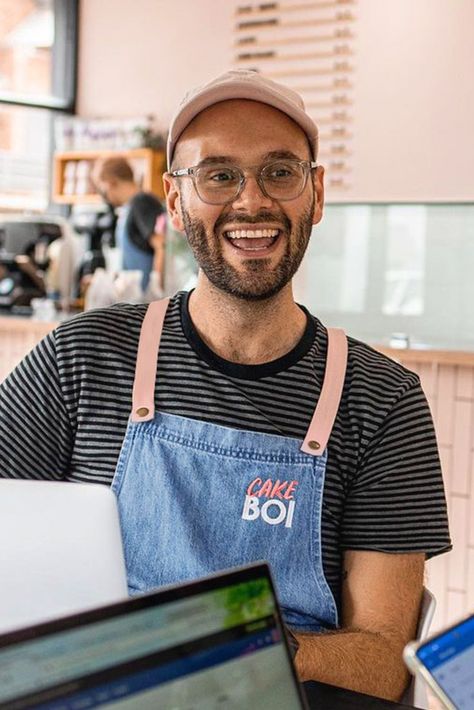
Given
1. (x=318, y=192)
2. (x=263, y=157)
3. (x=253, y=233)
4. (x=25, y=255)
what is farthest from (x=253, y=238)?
A: (x=25, y=255)

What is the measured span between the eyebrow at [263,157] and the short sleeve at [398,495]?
39cm

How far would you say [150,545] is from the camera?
51.6 inches

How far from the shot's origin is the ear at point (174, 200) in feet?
4.98

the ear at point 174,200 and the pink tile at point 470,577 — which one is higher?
the ear at point 174,200

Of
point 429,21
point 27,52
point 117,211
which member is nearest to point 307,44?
point 429,21

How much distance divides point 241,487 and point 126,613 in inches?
28.8

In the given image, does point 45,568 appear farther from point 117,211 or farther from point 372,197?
point 117,211

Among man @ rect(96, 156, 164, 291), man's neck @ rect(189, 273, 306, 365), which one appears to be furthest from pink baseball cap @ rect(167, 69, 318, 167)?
man @ rect(96, 156, 164, 291)

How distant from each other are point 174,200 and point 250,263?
0.23m

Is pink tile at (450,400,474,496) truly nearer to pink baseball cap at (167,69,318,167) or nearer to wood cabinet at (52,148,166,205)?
pink baseball cap at (167,69,318,167)

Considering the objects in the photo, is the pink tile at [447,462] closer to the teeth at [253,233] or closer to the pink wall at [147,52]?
the teeth at [253,233]

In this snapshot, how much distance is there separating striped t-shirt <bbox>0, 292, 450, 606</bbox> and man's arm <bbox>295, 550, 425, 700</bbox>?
0.08 ft

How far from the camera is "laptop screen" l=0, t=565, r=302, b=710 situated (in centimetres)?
54

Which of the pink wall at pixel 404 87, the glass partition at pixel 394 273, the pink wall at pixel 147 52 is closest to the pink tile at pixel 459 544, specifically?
the glass partition at pixel 394 273
